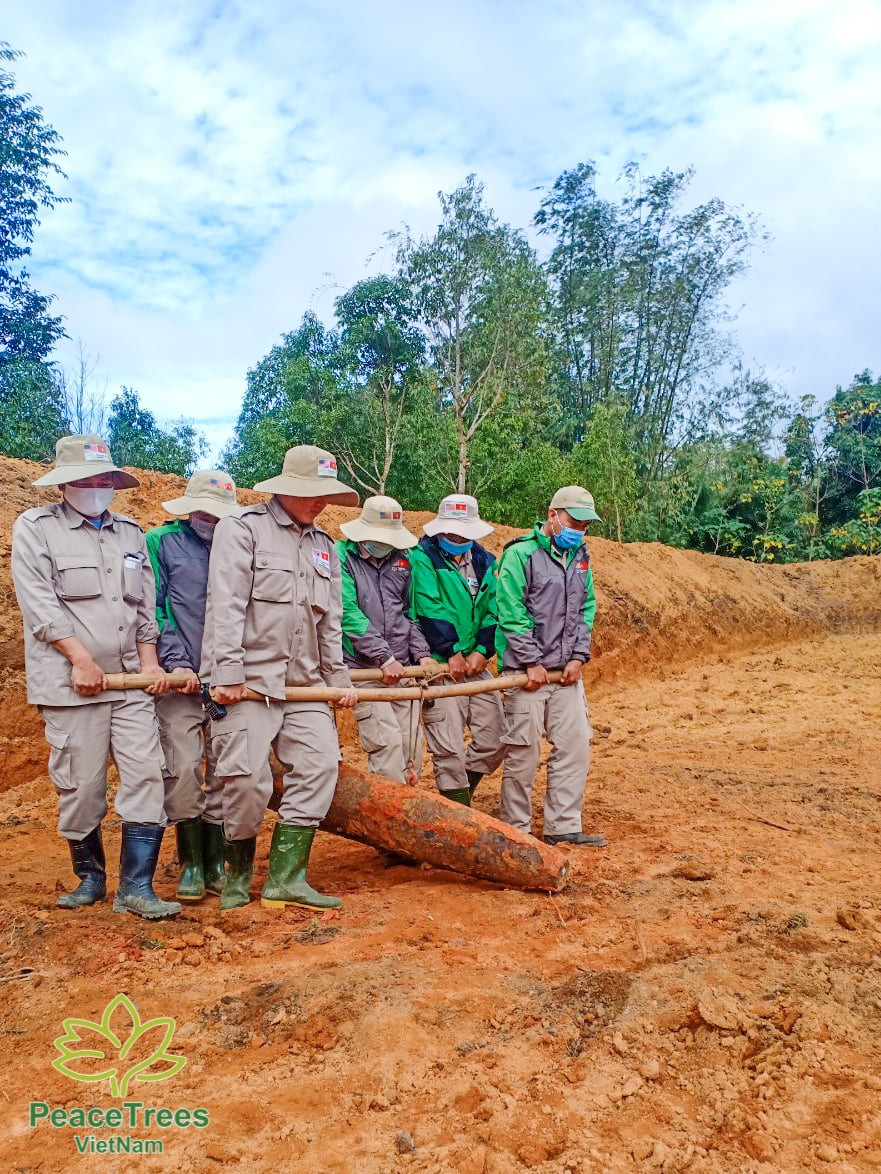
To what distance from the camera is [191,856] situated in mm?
4477

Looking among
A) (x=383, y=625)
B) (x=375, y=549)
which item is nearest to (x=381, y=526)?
(x=375, y=549)

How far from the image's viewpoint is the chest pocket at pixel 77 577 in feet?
13.5

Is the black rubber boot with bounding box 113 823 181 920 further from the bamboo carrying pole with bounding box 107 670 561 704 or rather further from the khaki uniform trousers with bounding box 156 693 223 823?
the bamboo carrying pole with bounding box 107 670 561 704

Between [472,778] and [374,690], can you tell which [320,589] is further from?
[472,778]

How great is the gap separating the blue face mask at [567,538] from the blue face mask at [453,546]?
1.70ft

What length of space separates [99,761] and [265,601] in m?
1.03

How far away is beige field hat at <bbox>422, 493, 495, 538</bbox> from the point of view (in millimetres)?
5391

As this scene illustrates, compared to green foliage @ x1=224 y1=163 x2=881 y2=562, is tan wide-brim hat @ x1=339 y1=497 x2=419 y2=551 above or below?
below

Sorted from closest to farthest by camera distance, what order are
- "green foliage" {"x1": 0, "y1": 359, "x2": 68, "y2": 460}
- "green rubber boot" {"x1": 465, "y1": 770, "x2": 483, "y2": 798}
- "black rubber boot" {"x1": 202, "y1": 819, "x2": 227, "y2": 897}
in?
"black rubber boot" {"x1": 202, "y1": 819, "x2": 227, "y2": 897}
"green rubber boot" {"x1": 465, "y1": 770, "x2": 483, "y2": 798}
"green foliage" {"x1": 0, "y1": 359, "x2": 68, "y2": 460}

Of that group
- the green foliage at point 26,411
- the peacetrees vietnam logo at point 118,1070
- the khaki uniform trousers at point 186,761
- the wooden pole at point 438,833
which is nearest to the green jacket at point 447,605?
the wooden pole at point 438,833

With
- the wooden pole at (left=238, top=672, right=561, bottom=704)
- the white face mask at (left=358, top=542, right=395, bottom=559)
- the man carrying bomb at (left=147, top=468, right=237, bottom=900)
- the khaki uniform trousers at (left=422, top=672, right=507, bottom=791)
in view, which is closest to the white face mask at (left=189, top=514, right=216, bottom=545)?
the man carrying bomb at (left=147, top=468, right=237, bottom=900)

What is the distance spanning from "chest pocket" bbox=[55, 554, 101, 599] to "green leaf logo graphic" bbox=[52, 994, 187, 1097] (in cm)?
178

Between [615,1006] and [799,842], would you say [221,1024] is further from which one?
[799,842]

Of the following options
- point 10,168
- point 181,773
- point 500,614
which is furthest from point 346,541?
point 10,168
